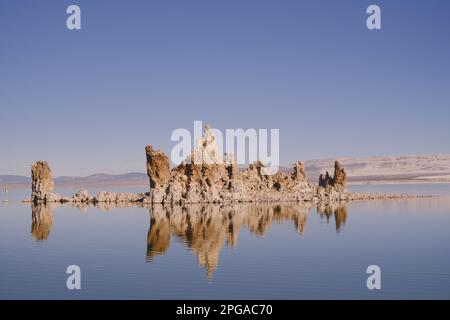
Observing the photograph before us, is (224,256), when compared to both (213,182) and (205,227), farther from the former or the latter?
(213,182)

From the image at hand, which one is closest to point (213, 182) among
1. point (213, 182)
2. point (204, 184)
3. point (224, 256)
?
point (213, 182)

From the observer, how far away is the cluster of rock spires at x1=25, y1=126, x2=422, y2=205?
72.5m

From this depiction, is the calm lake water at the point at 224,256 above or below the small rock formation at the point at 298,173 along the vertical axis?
below

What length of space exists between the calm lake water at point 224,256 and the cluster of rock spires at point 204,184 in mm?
22130

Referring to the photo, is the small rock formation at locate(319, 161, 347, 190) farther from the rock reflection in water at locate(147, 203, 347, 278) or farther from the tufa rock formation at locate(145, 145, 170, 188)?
the rock reflection in water at locate(147, 203, 347, 278)

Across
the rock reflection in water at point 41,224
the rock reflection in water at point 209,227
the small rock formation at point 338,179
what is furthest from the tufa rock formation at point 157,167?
the small rock formation at point 338,179

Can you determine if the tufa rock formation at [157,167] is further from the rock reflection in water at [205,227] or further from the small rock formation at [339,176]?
the small rock formation at [339,176]

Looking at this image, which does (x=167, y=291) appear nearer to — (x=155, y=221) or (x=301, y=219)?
(x=155, y=221)

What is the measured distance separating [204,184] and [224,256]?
4396 cm

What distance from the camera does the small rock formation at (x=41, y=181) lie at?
7356 centimetres

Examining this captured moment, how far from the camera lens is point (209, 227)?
139 feet

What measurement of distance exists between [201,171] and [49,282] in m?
49.8

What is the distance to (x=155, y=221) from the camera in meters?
47.2
